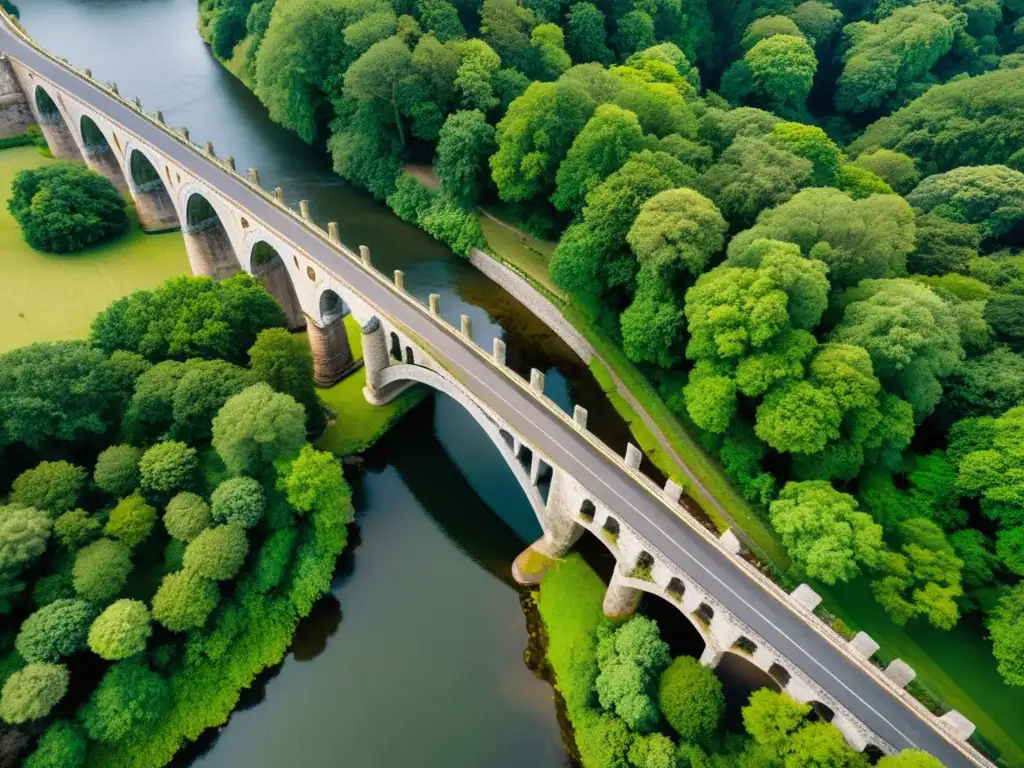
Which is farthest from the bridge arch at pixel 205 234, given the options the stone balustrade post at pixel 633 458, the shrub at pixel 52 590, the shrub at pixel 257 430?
the stone balustrade post at pixel 633 458

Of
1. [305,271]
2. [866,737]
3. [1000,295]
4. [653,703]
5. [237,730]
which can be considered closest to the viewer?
[866,737]

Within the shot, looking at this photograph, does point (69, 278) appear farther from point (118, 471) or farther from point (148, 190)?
point (118, 471)

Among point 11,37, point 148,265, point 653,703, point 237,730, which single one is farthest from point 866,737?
point 11,37

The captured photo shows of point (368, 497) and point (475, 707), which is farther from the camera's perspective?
point (368, 497)

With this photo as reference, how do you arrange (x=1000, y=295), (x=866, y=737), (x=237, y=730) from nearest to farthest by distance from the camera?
(x=866, y=737)
(x=237, y=730)
(x=1000, y=295)

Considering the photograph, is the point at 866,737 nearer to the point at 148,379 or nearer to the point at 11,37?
the point at 148,379

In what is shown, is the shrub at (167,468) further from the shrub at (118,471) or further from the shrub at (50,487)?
the shrub at (50,487)
